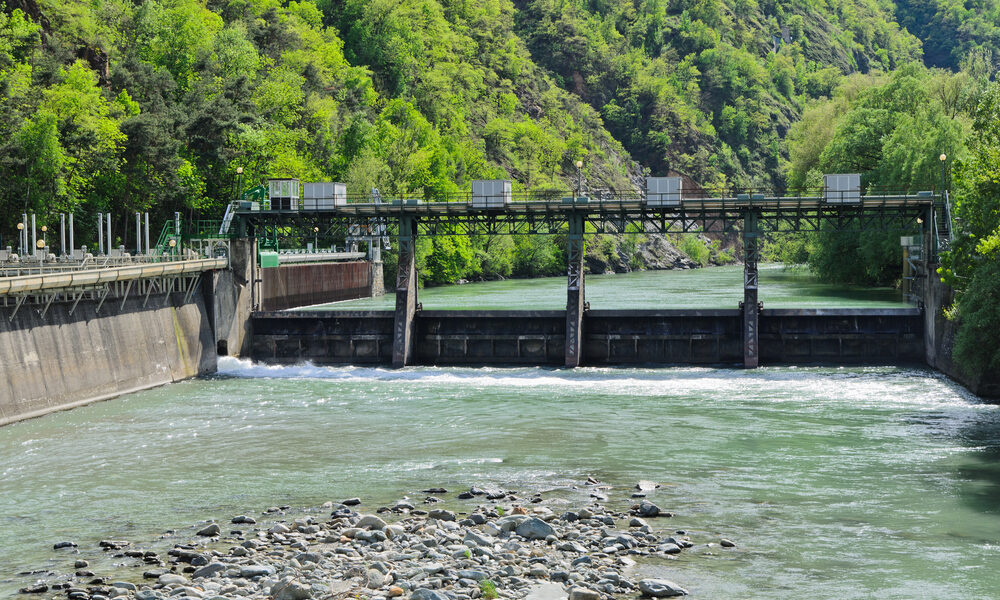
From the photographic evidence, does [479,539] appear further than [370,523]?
No

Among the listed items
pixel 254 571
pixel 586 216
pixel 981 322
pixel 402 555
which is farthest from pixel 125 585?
pixel 586 216

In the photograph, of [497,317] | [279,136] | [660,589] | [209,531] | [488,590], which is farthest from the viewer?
[279,136]

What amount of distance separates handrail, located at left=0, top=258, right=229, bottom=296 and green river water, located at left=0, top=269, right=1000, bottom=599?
5.21 meters

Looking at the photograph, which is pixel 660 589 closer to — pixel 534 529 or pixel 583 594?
pixel 583 594

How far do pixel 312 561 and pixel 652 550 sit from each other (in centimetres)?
758

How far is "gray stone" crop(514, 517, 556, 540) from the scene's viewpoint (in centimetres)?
2533

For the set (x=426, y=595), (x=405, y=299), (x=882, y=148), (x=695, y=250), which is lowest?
(x=426, y=595)

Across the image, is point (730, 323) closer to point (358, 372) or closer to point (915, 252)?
point (915, 252)

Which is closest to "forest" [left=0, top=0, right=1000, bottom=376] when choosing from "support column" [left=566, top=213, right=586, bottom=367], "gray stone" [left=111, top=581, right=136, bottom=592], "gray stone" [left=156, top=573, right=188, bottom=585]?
"support column" [left=566, top=213, right=586, bottom=367]

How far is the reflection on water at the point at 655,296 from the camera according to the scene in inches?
3191

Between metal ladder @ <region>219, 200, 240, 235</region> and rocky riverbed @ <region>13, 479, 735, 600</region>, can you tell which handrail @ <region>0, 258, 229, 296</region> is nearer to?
metal ladder @ <region>219, 200, 240, 235</region>

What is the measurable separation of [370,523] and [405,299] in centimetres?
3344

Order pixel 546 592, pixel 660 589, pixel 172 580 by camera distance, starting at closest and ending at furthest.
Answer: pixel 546 592
pixel 660 589
pixel 172 580

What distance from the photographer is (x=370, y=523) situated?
26047mm
